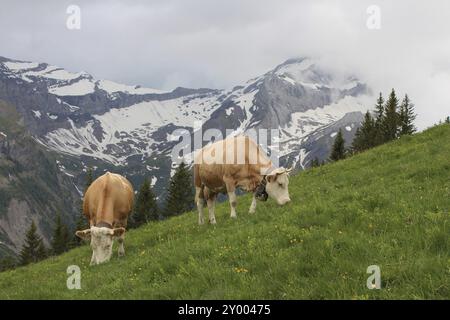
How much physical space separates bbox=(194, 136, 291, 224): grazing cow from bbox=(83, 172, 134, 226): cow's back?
3.25 meters

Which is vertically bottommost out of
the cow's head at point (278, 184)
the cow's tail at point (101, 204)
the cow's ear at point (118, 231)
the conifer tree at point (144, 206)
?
the cow's ear at point (118, 231)

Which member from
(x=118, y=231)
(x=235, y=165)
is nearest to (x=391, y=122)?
(x=235, y=165)

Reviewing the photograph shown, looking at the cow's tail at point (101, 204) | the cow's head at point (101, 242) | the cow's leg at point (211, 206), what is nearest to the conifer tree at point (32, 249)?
the cow's leg at point (211, 206)

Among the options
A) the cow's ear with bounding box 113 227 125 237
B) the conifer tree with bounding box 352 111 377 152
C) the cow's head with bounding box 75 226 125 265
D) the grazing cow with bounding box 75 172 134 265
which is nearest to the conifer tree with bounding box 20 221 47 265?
the conifer tree with bounding box 352 111 377 152

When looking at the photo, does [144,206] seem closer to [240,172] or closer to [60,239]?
[60,239]

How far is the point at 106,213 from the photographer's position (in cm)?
1805

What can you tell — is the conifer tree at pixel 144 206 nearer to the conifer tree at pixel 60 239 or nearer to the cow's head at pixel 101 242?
the conifer tree at pixel 60 239

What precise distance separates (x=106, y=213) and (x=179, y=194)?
6905cm

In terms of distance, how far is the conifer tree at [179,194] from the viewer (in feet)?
282

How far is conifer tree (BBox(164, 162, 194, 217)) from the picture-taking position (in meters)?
85.9

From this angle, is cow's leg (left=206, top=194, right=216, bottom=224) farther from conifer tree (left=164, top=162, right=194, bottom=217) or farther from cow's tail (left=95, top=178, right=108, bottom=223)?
conifer tree (left=164, top=162, right=194, bottom=217)

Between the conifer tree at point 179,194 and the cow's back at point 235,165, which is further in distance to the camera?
the conifer tree at point 179,194

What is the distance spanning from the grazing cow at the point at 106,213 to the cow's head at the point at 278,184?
580 centimetres
